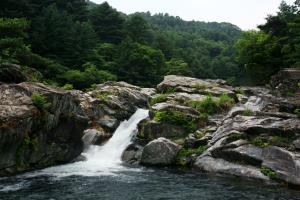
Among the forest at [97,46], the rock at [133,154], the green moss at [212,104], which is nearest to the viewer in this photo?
the rock at [133,154]

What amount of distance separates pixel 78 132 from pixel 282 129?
14247 mm

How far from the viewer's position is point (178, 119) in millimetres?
32938

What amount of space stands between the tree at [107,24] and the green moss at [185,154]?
152 ft

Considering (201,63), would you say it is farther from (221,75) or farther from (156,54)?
(156,54)

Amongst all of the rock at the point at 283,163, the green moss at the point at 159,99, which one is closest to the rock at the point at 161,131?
the green moss at the point at 159,99

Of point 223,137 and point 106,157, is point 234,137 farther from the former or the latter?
point 106,157

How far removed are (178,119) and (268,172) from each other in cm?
1043

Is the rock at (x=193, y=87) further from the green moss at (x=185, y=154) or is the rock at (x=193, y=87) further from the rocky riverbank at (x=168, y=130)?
the green moss at (x=185, y=154)

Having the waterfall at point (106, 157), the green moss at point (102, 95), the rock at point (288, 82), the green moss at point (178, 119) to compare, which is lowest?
the waterfall at point (106, 157)

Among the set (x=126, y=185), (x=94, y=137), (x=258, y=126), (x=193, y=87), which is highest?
(x=193, y=87)

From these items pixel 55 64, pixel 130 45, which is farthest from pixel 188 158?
pixel 130 45

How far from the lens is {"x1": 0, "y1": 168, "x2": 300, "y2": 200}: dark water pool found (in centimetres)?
1973

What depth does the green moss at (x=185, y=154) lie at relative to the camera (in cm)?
2914

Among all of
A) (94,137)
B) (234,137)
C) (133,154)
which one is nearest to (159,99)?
(94,137)
